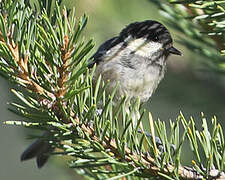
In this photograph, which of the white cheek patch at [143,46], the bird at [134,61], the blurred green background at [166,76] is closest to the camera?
the blurred green background at [166,76]

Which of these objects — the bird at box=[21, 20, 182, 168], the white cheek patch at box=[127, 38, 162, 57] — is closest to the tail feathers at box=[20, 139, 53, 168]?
the bird at box=[21, 20, 182, 168]

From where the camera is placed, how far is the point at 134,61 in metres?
1.98

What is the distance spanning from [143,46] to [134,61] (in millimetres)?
136

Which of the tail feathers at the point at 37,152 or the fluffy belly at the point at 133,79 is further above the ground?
the fluffy belly at the point at 133,79

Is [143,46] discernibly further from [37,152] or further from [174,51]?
[37,152]

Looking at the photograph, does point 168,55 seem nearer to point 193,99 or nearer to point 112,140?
point 193,99

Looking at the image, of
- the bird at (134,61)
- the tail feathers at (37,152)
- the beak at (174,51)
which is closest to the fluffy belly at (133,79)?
the bird at (134,61)

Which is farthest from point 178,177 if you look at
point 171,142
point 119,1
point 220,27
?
point 119,1

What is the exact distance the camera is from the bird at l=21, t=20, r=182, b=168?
1.89 meters

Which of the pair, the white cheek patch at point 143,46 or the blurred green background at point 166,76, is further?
the white cheek patch at point 143,46

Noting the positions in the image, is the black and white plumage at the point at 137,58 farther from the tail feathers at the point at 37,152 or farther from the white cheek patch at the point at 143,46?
the tail feathers at the point at 37,152

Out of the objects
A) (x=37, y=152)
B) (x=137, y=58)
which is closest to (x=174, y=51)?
(x=137, y=58)

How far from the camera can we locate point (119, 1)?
6.38 feet

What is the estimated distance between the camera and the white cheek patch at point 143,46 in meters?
2.03
